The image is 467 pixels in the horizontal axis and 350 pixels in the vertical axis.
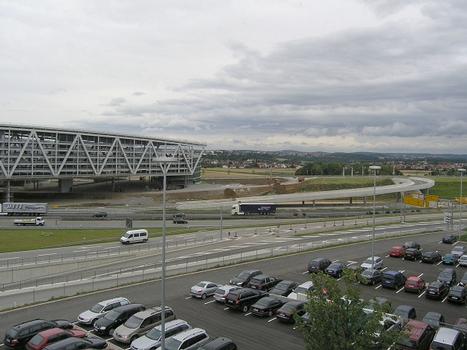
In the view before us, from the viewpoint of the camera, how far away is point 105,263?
132 ft

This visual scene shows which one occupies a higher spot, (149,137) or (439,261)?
(149,137)

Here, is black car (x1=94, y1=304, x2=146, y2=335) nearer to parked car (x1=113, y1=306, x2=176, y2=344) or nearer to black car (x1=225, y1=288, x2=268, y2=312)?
parked car (x1=113, y1=306, x2=176, y2=344)

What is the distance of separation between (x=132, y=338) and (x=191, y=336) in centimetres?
287

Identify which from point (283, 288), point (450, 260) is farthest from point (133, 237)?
point (450, 260)

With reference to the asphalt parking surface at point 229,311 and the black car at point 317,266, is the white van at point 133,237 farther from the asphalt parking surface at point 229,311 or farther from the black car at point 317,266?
the black car at point 317,266

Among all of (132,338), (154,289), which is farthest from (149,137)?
(132,338)

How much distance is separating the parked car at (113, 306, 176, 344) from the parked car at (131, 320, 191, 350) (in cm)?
85

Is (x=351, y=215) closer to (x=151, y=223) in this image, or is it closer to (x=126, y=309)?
(x=151, y=223)

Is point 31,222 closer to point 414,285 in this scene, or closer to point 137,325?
point 137,325

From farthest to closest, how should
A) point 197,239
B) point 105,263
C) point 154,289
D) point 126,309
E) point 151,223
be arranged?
point 151,223 → point 197,239 → point 105,263 → point 154,289 → point 126,309

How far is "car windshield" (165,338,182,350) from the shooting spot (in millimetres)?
18417

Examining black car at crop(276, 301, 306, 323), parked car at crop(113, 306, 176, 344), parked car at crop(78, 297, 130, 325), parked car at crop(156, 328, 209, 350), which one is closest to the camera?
parked car at crop(156, 328, 209, 350)

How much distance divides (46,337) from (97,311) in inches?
179

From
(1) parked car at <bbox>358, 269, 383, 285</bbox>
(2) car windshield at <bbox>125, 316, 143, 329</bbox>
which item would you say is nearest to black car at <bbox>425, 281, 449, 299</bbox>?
(1) parked car at <bbox>358, 269, 383, 285</bbox>
